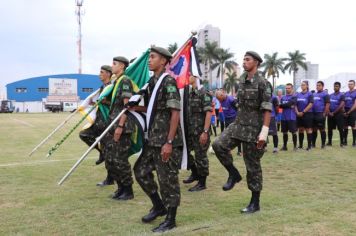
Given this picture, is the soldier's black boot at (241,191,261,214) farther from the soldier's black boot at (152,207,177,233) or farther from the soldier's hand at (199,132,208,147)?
the soldier's hand at (199,132,208,147)

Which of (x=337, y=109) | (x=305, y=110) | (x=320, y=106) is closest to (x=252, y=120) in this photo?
(x=305, y=110)

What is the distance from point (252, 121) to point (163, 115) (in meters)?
1.30

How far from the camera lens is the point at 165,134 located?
15.0ft

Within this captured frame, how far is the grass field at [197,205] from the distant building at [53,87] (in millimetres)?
68627

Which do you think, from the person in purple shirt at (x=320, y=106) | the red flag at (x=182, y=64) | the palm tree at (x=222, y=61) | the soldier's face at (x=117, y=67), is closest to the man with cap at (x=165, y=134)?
the red flag at (x=182, y=64)

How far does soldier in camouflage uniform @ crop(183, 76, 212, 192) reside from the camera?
674 centimetres

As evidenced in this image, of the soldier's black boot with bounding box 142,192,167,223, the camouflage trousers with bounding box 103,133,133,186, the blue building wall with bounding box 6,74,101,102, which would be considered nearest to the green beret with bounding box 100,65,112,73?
the camouflage trousers with bounding box 103,133,133,186

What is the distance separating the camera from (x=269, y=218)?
4918 mm

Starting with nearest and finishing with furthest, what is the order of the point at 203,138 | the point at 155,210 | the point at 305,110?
the point at 155,210 < the point at 203,138 < the point at 305,110

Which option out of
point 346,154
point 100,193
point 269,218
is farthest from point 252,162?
point 346,154

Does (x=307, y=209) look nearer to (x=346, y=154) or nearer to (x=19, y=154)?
(x=346, y=154)

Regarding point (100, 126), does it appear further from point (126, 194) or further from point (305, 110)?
point (305, 110)

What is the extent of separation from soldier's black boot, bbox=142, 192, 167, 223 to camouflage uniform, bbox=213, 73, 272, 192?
3.86 ft

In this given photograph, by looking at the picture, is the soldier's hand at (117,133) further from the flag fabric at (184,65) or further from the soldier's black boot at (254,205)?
the soldier's black boot at (254,205)
